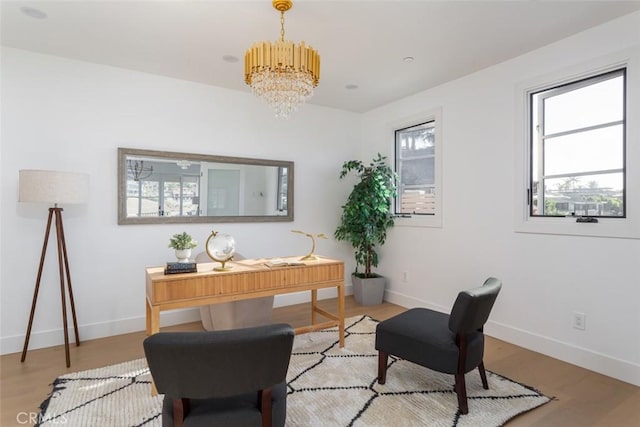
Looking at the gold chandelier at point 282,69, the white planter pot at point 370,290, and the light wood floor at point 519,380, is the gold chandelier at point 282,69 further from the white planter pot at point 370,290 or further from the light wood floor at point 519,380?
the white planter pot at point 370,290

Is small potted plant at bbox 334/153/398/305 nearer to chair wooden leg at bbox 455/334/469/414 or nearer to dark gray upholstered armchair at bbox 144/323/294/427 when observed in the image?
chair wooden leg at bbox 455/334/469/414

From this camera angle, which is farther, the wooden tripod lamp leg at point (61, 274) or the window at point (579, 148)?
the wooden tripod lamp leg at point (61, 274)

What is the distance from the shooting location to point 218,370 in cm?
128

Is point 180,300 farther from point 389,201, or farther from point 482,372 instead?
point 389,201

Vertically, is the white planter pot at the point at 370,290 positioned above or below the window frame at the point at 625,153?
below

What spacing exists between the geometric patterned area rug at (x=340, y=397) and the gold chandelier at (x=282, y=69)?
6.59 feet

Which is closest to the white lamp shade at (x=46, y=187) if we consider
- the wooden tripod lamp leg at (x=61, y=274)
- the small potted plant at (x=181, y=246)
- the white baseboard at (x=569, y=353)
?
the wooden tripod lamp leg at (x=61, y=274)

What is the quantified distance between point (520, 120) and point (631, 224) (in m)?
1.21

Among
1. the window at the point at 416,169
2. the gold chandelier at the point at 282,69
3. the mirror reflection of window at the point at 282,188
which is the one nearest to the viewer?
the gold chandelier at the point at 282,69

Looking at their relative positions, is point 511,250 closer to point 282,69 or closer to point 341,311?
point 341,311

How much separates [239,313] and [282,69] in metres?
2.06

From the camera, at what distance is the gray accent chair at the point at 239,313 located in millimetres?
2996

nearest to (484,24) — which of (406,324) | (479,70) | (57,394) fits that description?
(479,70)

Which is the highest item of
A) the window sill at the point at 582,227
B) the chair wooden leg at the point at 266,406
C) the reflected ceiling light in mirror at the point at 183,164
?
the reflected ceiling light in mirror at the point at 183,164
